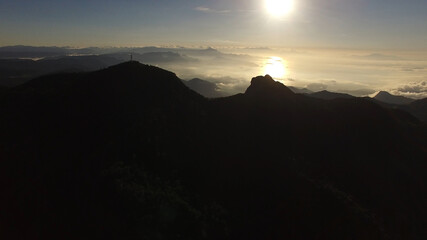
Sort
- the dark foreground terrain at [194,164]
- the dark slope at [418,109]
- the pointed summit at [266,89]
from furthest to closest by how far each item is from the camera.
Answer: the dark slope at [418,109], the pointed summit at [266,89], the dark foreground terrain at [194,164]

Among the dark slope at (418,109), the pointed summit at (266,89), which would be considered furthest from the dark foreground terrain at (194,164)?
the dark slope at (418,109)

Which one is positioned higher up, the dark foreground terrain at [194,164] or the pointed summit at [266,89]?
the pointed summit at [266,89]

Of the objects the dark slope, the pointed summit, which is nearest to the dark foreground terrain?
the pointed summit

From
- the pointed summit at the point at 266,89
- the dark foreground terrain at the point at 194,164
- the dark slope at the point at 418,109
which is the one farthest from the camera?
the dark slope at the point at 418,109

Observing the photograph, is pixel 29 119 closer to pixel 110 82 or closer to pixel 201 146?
pixel 110 82

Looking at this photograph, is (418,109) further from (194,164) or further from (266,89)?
(194,164)

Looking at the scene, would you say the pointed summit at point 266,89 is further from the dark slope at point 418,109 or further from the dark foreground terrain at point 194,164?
the dark slope at point 418,109
